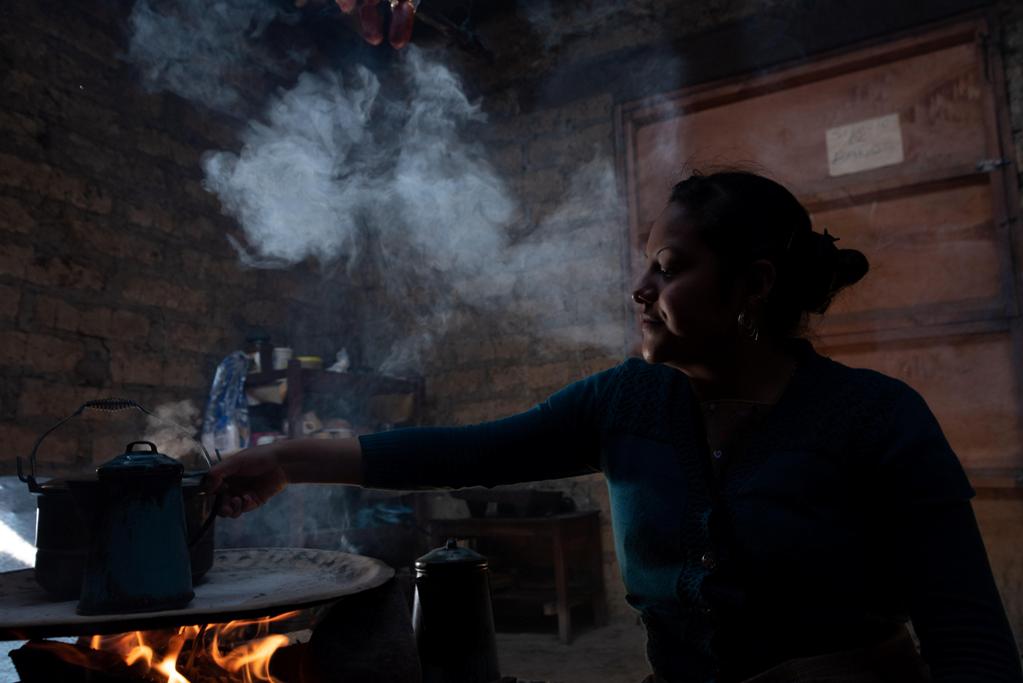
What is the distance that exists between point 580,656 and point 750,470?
111 inches

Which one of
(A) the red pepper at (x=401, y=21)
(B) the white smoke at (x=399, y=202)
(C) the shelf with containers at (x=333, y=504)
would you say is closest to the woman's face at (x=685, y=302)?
(A) the red pepper at (x=401, y=21)

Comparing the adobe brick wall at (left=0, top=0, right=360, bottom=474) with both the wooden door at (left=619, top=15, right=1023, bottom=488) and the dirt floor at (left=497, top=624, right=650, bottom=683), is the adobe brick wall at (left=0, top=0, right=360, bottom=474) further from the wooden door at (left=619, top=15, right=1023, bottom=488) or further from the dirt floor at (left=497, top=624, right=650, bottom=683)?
the wooden door at (left=619, top=15, right=1023, bottom=488)

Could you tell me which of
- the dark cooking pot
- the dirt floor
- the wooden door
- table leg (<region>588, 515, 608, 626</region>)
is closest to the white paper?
the wooden door

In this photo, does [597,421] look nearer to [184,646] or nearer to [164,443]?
[184,646]

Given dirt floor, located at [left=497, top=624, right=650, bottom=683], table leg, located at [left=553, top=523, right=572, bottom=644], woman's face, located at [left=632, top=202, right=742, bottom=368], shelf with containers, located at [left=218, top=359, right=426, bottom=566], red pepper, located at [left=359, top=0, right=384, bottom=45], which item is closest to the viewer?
woman's face, located at [left=632, top=202, right=742, bottom=368]

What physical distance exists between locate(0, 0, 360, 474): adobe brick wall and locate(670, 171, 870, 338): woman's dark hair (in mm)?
3475

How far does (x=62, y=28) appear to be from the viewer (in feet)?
13.0

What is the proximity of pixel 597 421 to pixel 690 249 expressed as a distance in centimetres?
41

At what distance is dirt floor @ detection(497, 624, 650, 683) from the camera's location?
135 inches

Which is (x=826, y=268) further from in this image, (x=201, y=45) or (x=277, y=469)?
(x=201, y=45)

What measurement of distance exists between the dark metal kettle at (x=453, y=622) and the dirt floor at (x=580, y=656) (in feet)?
3.65

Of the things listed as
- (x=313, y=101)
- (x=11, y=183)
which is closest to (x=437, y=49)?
(x=313, y=101)

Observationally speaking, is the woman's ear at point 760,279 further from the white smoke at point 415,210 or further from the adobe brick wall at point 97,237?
the adobe brick wall at point 97,237

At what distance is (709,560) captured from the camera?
128 cm
